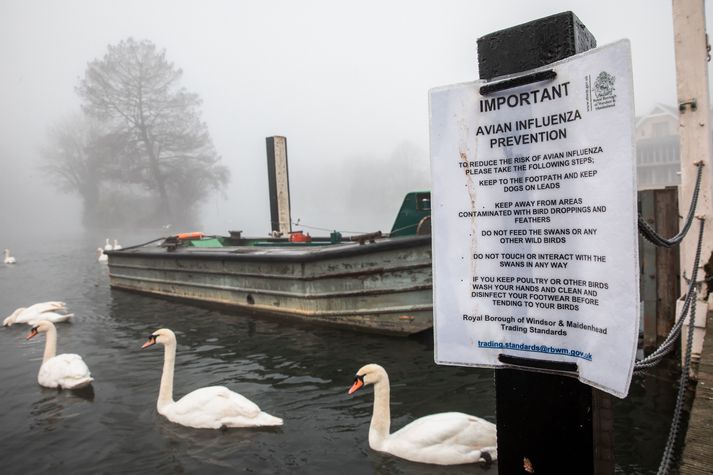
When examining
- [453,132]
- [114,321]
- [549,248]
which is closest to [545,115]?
[453,132]

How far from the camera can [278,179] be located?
51.8 feet

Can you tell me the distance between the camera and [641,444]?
199 inches

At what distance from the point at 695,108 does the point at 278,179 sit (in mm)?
12267

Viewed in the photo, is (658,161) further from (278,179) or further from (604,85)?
(604,85)

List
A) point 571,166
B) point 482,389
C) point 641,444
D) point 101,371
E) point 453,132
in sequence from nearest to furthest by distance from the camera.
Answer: point 571,166, point 453,132, point 641,444, point 482,389, point 101,371

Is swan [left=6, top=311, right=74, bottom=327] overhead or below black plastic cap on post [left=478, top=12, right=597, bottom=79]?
below

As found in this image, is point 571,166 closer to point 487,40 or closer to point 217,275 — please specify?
point 487,40

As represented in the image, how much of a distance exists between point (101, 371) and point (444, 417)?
6606 millimetres

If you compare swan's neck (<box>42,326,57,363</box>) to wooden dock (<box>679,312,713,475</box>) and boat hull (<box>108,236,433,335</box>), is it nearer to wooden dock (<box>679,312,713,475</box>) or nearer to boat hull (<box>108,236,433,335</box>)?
boat hull (<box>108,236,433,335</box>)

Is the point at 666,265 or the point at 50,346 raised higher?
the point at 666,265

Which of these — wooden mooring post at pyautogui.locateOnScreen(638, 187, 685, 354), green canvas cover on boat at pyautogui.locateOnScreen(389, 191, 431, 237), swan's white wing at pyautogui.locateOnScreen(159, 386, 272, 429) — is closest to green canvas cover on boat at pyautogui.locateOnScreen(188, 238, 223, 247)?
green canvas cover on boat at pyautogui.locateOnScreen(389, 191, 431, 237)

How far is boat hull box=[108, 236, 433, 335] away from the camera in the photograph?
9250 mm

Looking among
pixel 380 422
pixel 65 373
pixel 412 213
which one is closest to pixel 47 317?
pixel 65 373

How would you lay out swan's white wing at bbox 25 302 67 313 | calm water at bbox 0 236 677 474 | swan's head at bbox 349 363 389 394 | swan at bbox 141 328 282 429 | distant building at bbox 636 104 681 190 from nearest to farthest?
1. calm water at bbox 0 236 677 474
2. swan's head at bbox 349 363 389 394
3. swan at bbox 141 328 282 429
4. swan's white wing at bbox 25 302 67 313
5. distant building at bbox 636 104 681 190
